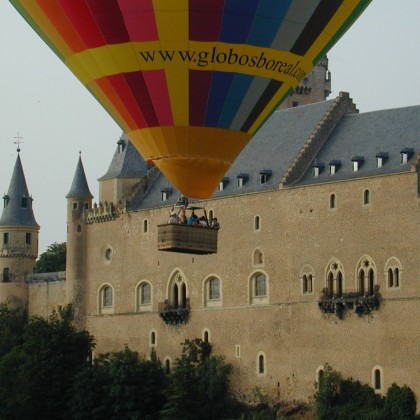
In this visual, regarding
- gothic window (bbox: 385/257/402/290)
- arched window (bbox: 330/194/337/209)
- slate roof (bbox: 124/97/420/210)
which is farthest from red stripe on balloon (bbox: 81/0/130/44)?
arched window (bbox: 330/194/337/209)

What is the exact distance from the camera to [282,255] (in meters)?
76.0

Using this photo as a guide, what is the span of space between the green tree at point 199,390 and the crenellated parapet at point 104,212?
29.3 ft

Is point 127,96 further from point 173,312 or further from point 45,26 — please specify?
point 173,312

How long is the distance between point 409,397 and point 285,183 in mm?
10379

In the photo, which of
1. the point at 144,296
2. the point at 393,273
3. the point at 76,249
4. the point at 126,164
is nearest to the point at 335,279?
the point at 393,273

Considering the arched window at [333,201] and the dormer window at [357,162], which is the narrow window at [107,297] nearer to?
the arched window at [333,201]

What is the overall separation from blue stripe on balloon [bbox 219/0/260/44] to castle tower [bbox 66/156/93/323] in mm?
40966

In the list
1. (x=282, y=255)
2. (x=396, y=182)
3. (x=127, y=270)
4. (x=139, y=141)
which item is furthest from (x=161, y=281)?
(x=139, y=141)

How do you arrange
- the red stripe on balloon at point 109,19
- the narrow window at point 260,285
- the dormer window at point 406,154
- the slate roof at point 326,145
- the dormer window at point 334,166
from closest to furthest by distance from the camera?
1. the red stripe on balloon at point 109,19
2. the dormer window at point 406,154
3. the slate roof at point 326,145
4. the dormer window at point 334,166
5. the narrow window at point 260,285

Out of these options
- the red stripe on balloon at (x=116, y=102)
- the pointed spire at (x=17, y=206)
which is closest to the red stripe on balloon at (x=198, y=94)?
the red stripe on balloon at (x=116, y=102)

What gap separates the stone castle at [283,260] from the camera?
7131cm

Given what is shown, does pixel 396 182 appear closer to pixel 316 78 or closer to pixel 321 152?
pixel 321 152

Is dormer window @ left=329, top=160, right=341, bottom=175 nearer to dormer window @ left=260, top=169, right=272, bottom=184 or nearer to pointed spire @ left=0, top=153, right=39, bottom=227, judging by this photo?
dormer window @ left=260, top=169, right=272, bottom=184

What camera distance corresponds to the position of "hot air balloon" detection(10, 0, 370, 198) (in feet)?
154
